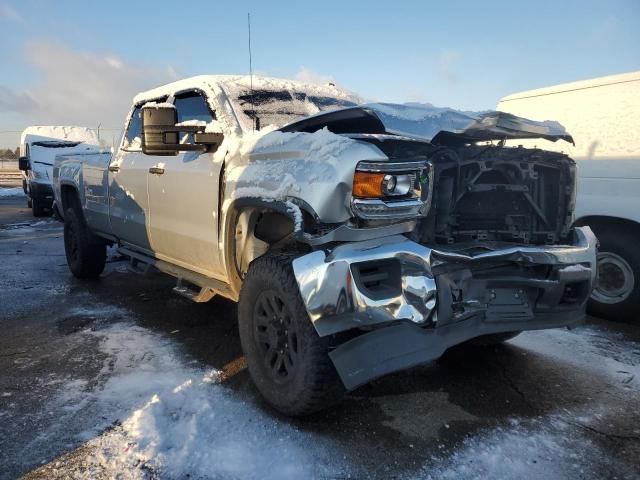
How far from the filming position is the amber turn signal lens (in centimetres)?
243

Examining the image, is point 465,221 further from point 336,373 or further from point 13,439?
point 13,439

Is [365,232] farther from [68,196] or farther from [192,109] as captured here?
[68,196]

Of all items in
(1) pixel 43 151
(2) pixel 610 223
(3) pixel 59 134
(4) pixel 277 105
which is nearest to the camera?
(4) pixel 277 105

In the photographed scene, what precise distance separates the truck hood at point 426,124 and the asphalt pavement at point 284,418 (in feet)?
5.11

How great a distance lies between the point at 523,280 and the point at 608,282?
262 centimetres

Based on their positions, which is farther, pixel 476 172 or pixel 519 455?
pixel 476 172

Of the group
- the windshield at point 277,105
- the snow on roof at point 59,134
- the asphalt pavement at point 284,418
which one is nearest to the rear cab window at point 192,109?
the windshield at point 277,105

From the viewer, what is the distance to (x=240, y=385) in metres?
3.18

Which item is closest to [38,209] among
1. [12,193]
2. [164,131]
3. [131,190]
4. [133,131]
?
[133,131]

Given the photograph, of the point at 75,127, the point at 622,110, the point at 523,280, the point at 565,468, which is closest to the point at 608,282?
the point at 622,110

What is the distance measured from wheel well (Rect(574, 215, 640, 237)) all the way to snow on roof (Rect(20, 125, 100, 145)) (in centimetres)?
1599

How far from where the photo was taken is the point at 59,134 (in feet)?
57.0

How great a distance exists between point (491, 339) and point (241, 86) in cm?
273

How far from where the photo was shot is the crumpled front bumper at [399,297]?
2.31 metres
